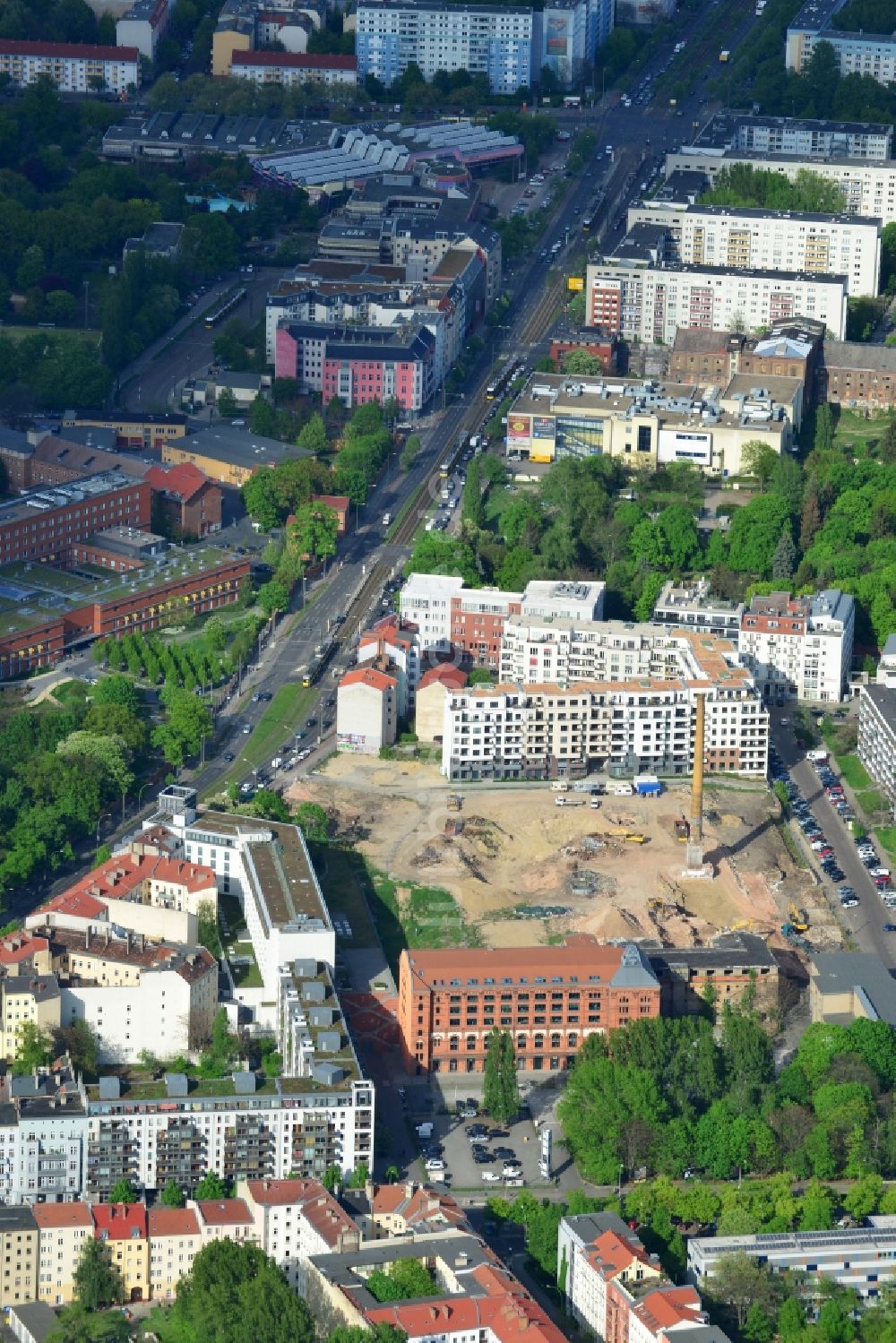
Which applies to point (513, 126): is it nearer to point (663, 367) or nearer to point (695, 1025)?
point (663, 367)

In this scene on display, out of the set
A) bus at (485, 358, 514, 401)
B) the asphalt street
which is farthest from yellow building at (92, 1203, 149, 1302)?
bus at (485, 358, 514, 401)

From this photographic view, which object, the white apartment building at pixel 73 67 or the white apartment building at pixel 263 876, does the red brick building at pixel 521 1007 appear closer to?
the white apartment building at pixel 263 876

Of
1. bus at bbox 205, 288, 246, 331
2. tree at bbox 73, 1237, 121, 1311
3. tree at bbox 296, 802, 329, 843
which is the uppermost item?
bus at bbox 205, 288, 246, 331

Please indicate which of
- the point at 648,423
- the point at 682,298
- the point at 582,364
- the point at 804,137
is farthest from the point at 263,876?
the point at 804,137

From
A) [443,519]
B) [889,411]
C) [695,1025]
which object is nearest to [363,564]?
[443,519]

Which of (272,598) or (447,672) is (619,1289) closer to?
(447,672)

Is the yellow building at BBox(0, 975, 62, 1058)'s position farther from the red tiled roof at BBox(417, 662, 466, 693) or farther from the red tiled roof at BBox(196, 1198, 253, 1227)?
the red tiled roof at BBox(417, 662, 466, 693)

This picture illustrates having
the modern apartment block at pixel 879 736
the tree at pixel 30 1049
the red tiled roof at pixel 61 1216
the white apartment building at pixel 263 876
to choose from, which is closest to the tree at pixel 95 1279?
the red tiled roof at pixel 61 1216
